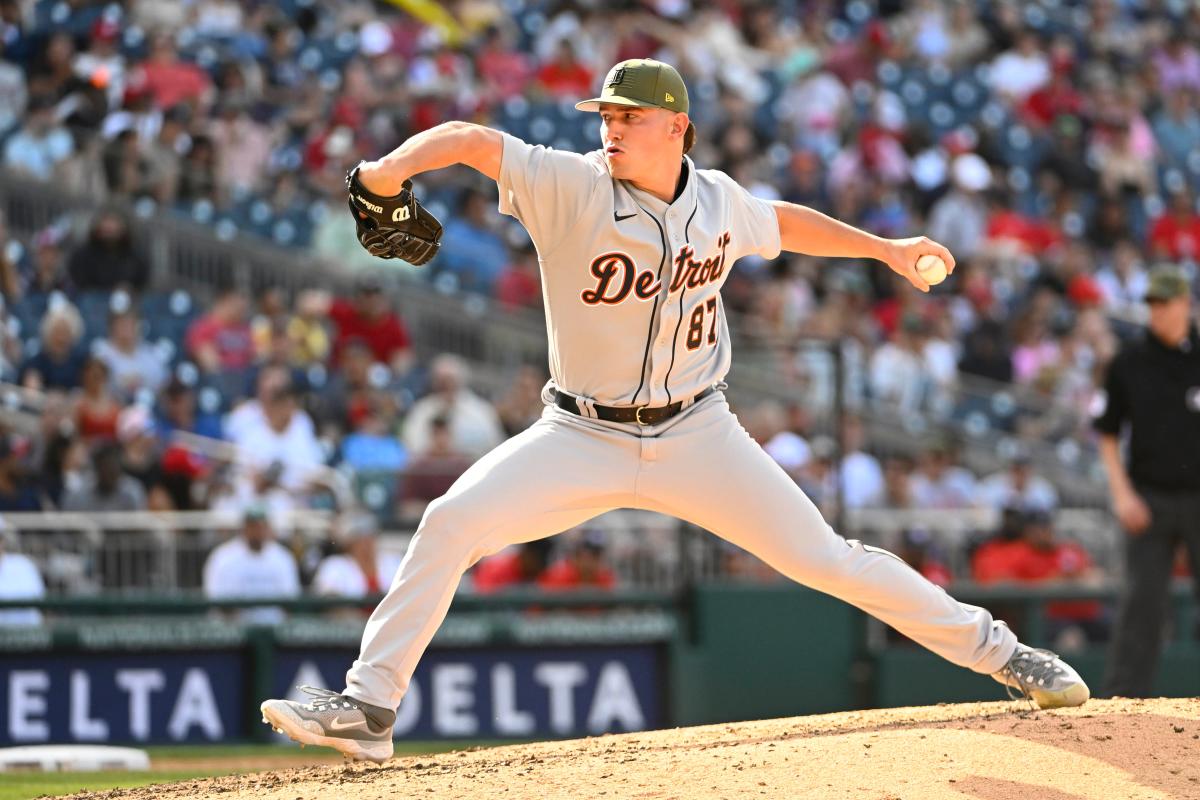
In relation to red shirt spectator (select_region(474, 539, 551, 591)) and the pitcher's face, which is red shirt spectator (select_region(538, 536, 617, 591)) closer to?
red shirt spectator (select_region(474, 539, 551, 591))

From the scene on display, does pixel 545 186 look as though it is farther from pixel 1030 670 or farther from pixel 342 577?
pixel 342 577

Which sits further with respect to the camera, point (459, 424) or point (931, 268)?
point (459, 424)

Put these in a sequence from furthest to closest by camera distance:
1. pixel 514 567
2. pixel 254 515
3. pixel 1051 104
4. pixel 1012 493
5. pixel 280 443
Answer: pixel 1051 104 < pixel 1012 493 < pixel 280 443 < pixel 514 567 < pixel 254 515

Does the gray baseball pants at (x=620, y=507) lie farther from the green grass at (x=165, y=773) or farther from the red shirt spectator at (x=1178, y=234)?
the red shirt spectator at (x=1178, y=234)

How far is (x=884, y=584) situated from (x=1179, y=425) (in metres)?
2.99

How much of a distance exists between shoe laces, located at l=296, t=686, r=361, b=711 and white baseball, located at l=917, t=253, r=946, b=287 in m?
2.09

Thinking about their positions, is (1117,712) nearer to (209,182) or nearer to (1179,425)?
(1179,425)

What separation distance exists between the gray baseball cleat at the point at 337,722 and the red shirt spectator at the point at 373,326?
750 cm

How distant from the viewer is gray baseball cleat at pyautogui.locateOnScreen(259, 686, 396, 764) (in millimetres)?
4949

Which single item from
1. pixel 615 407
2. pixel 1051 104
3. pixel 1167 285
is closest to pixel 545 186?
pixel 615 407

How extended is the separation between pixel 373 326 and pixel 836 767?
26.3 feet

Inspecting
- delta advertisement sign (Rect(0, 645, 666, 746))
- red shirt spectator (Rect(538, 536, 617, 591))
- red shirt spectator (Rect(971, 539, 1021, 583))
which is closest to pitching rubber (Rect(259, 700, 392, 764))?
delta advertisement sign (Rect(0, 645, 666, 746))

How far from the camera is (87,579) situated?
10.1 meters

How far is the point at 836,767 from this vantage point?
16.3ft
